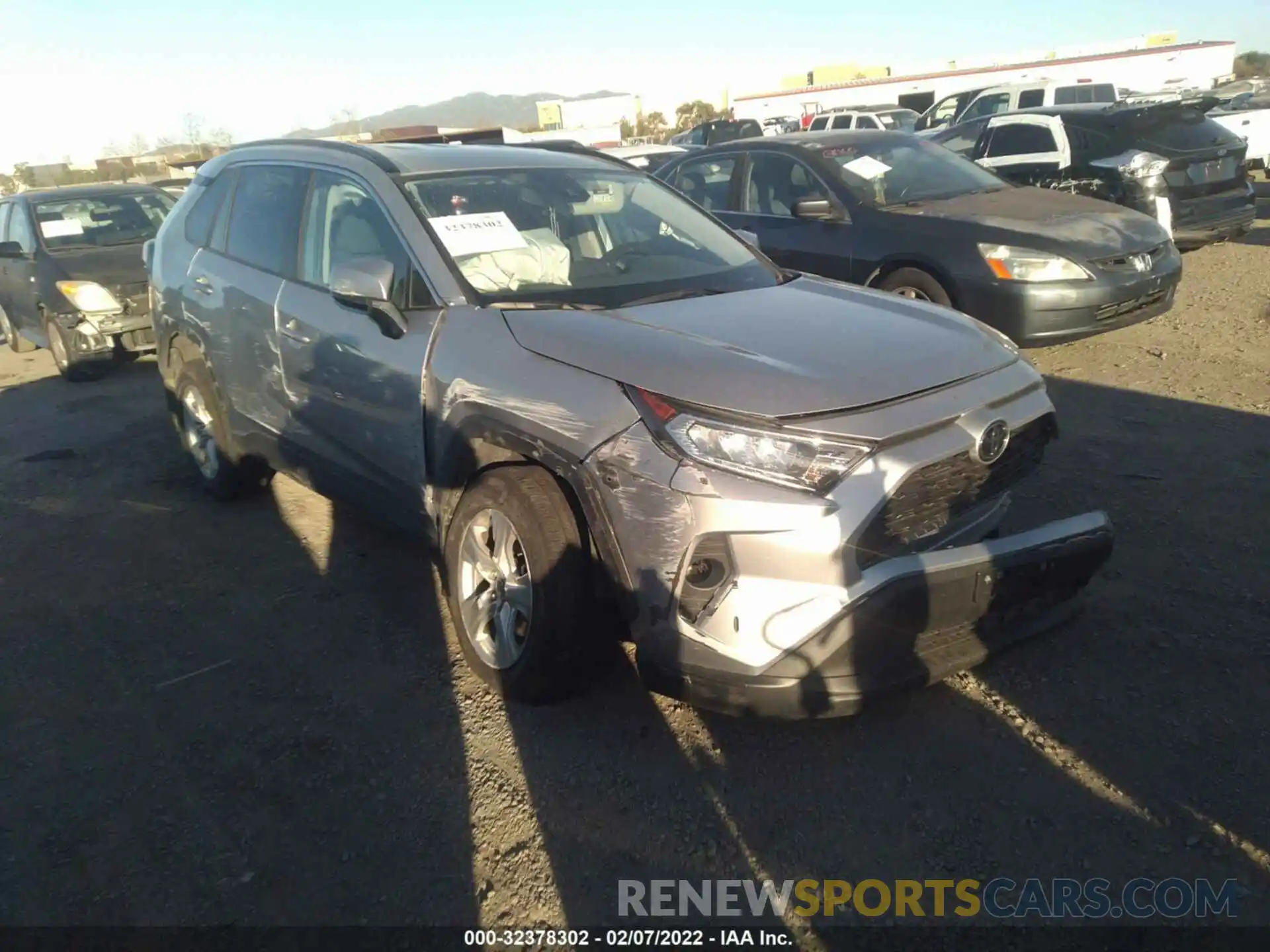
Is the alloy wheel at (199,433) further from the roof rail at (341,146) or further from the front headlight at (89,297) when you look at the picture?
the front headlight at (89,297)

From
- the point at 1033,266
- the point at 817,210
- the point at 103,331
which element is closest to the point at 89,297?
the point at 103,331

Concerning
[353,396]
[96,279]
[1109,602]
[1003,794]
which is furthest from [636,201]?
[96,279]

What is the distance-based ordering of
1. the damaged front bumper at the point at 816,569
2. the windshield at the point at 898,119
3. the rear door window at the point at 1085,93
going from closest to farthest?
the damaged front bumper at the point at 816,569 → the rear door window at the point at 1085,93 → the windshield at the point at 898,119

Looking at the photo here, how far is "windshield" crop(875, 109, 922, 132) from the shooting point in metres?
20.7

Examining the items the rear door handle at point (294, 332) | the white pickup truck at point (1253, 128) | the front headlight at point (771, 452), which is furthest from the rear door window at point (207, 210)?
the white pickup truck at point (1253, 128)

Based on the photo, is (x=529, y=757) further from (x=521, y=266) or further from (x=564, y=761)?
(x=521, y=266)

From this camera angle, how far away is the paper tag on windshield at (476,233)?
3.50m

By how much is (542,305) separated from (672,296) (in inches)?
19.6

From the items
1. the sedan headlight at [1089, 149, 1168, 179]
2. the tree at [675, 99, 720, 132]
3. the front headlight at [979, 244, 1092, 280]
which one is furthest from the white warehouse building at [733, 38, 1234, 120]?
the front headlight at [979, 244, 1092, 280]

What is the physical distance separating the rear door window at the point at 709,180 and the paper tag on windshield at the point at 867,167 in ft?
3.18

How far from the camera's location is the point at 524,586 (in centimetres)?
302

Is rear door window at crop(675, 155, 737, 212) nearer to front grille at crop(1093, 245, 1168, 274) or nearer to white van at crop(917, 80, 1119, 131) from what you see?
front grille at crop(1093, 245, 1168, 274)

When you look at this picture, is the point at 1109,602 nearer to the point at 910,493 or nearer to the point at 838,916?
the point at 910,493

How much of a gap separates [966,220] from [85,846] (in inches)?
237
